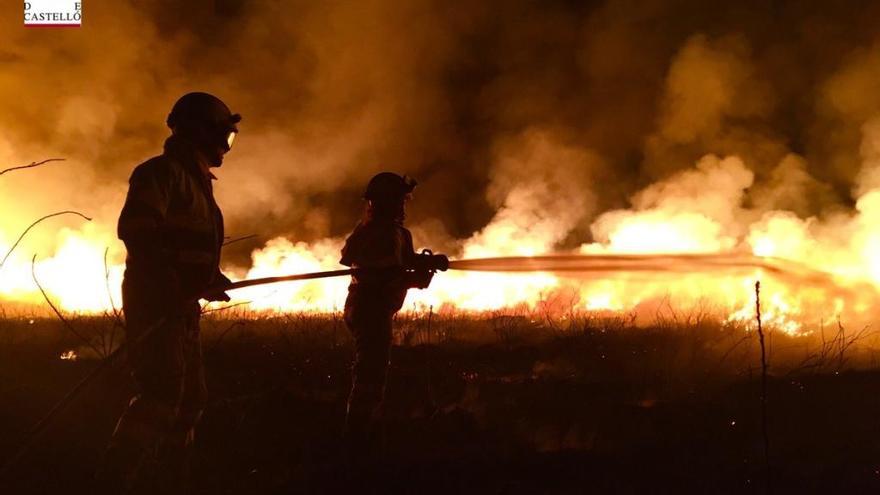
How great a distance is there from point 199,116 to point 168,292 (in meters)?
1.26

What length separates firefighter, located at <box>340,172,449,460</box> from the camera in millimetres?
4469

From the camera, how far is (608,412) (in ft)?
16.7

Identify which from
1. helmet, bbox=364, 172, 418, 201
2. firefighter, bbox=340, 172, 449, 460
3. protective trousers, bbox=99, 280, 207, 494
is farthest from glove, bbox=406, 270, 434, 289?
protective trousers, bbox=99, 280, 207, 494

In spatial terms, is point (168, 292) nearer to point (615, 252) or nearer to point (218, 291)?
point (218, 291)

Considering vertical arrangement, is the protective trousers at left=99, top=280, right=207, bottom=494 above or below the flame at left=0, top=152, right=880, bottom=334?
below

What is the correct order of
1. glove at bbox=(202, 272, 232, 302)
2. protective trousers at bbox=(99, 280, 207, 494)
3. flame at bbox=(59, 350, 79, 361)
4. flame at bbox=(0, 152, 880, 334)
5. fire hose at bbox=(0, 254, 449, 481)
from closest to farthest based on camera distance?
fire hose at bbox=(0, 254, 449, 481), protective trousers at bbox=(99, 280, 207, 494), glove at bbox=(202, 272, 232, 302), flame at bbox=(59, 350, 79, 361), flame at bbox=(0, 152, 880, 334)

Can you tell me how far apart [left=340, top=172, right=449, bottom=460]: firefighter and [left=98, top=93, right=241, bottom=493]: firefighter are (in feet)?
4.01

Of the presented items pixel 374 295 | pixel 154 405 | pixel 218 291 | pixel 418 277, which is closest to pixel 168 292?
pixel 218 291

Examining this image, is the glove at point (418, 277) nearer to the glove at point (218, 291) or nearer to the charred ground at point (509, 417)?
the charred ground at point (509, 417)

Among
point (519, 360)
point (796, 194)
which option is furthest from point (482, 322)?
point (796, 194)

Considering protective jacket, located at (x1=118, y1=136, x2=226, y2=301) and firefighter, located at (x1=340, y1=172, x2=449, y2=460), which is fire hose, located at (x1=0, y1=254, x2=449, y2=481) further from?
protective jacket, located at (x1=118, y1=136, x2=226, y2=301)

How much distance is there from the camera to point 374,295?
4.64 meters

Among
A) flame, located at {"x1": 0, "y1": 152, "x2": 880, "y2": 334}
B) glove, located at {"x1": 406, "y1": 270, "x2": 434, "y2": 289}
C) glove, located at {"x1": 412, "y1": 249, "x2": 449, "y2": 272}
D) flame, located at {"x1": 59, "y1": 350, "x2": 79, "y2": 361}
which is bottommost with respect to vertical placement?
flame, located at {"x1": 59, "y1": 350, "x2": 79, "y2": 361}

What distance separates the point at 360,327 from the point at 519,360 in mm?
3319
